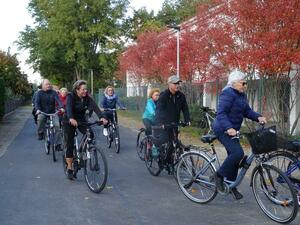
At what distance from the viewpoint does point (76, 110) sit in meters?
8.78

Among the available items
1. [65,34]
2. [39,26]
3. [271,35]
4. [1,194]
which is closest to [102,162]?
[1,194]

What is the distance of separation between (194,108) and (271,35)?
9277 mm

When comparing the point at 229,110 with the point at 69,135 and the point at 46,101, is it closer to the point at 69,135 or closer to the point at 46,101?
the point at 69,135

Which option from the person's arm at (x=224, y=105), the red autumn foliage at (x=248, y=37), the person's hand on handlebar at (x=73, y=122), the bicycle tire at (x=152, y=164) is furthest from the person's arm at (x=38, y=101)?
the person's arm at (x=224, y=105)

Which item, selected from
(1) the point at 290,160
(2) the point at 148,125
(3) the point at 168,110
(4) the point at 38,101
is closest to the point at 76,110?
(3) the point at 168,110

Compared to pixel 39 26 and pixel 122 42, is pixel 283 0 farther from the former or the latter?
pixel 39 26

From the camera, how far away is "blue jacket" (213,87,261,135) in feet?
22.2

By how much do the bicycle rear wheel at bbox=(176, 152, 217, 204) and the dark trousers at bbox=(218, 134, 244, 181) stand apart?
0.22 m

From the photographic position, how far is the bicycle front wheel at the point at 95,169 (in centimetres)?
794

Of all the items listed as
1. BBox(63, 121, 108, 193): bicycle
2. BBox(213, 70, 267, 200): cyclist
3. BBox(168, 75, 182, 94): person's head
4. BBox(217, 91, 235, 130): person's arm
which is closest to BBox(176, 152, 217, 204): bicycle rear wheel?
BBox(213, 70, 267, 200): cyclist

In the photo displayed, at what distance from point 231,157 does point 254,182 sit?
1.43ft

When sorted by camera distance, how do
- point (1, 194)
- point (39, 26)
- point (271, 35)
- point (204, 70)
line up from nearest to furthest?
point (1, 194), point (271, 35), point (204, 70), point (39, 26)

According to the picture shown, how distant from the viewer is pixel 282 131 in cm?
1466

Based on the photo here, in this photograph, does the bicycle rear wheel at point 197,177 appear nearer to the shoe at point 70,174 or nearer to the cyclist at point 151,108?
the shoe at point 70,174
